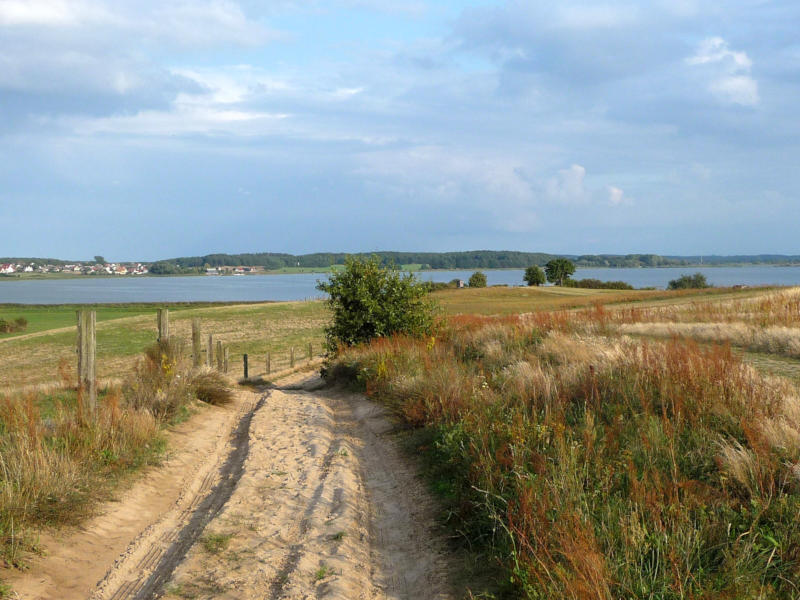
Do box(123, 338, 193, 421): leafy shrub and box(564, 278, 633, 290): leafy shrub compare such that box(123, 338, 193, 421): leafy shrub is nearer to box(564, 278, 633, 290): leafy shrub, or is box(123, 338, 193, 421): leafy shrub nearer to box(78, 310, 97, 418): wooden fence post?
box(78, 310, 97, 418): wooden fence post

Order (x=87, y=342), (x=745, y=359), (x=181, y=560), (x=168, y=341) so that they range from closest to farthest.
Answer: (x=181, y=560) → (x=87, y=342) → (x=745, y=359) → (x=168, y=341)

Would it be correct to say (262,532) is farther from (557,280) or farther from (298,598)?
(557,280)

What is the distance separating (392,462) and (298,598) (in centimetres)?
403

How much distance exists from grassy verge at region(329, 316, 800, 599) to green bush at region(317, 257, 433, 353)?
1010cm

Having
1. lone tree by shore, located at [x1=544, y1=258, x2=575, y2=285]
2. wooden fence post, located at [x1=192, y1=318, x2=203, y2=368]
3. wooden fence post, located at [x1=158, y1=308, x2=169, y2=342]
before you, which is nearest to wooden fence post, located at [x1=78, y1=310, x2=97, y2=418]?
wooden fence post, located at [x1=158, y1=308, x2=169, y2=342]

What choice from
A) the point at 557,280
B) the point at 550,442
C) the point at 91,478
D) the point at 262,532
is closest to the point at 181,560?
the point at 262,532

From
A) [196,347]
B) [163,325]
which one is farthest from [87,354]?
[196,347]

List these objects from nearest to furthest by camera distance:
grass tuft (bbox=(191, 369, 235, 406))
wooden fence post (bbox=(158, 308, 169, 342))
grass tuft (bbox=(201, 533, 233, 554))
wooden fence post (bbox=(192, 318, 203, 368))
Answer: grass tuft (bbox=(201, 533, 233, 554))
grass tuft (bbox=(191, 369, 235, 406))
wooden fence post (bbox=(158, 308, 169, 342))
wooden fence post (bbox=(192, 318, 203, 368))

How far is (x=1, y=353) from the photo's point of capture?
46562 millimetres

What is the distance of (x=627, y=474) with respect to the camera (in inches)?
230

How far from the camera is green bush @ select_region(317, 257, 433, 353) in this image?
68.2 ft

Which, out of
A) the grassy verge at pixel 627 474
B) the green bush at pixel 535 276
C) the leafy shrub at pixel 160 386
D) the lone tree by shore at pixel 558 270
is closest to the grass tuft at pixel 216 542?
the grassy verge at pixel 627 474

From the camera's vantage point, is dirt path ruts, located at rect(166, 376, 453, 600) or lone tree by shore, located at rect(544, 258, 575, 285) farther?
lone tree by shore, located at rect(544, 258, 575, 285)

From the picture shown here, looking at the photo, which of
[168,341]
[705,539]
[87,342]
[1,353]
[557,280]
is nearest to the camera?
[705,539]
